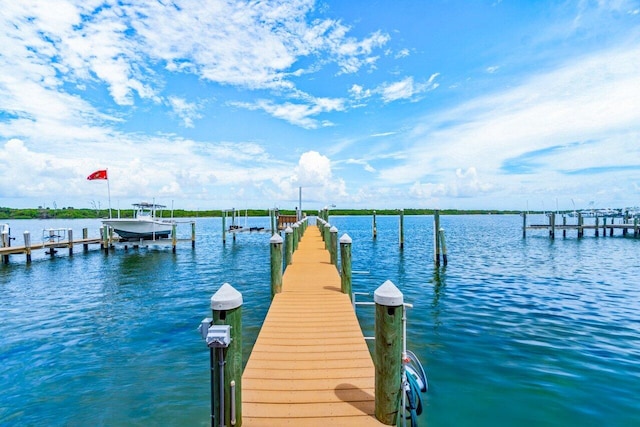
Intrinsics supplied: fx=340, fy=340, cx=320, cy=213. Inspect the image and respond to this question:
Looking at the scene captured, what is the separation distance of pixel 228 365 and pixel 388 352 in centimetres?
169

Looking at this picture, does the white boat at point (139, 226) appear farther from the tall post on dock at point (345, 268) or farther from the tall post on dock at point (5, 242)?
the tall post on dock at point (345, 268)

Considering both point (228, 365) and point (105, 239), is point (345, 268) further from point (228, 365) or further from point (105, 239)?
point (105, 239)

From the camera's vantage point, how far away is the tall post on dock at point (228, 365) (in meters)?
3.39

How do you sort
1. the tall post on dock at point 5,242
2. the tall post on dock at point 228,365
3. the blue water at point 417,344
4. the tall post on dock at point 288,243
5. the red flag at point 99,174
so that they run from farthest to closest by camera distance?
the red flag at point 99,174, the tall post on dock at point 5,242, the tall post on dock at point 288,243, the blue water at point 417,344, the tall post on dock at point 228,365

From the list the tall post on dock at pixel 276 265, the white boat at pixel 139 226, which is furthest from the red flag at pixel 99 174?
the tall post on dock at pixel 276 265

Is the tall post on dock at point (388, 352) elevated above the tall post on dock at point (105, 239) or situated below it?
above

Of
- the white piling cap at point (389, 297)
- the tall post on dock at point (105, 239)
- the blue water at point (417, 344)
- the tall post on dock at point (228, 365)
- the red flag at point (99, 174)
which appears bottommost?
the blue water at point (417, 344)

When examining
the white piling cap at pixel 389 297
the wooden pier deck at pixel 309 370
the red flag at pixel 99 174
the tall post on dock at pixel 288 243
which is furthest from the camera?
the red flag at pixel 99 174

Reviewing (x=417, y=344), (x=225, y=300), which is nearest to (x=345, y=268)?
(x=417, y=344)

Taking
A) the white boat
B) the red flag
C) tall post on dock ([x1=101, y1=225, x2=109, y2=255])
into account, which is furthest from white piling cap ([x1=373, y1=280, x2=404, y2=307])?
tall post on dock ([x1=101, y1=225, x2=109, y2=255])

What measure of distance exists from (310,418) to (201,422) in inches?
103

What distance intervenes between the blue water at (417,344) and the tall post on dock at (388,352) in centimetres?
213

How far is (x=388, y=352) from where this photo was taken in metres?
3.67

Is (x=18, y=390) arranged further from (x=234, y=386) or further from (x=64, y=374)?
(x=234, y=386)
